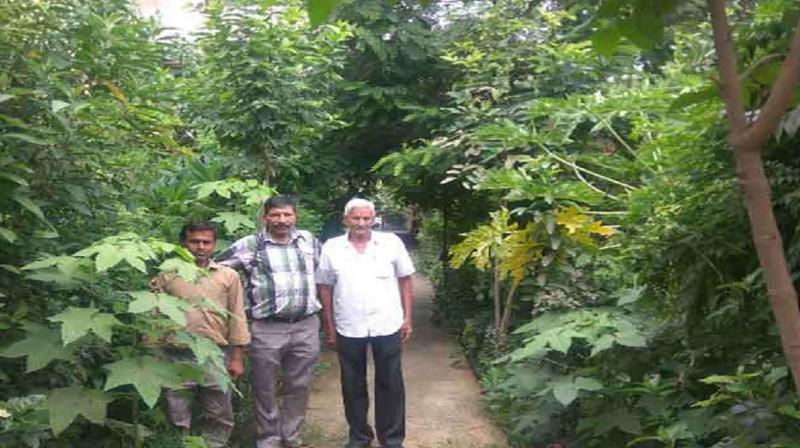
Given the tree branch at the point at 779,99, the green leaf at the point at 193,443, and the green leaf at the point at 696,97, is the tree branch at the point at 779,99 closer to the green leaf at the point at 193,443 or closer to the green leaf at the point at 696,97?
the green leaf at the point at 696,97

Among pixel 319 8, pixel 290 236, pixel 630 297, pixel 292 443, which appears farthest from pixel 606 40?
pixel 292 443

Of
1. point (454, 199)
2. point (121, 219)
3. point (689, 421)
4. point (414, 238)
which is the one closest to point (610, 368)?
point (689, 421)

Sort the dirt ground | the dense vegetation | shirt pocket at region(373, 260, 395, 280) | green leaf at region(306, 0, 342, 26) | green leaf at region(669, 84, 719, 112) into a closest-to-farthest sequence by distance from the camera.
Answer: green leaf at region(306, 0, 342, 26) < green leaf at region(669, 84, 719, 112) < the dense vegetation < shirt pocket at region(373, 260, 395, 280) < the dirt ground

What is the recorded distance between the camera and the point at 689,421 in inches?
117

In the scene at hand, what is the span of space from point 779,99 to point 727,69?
73mm

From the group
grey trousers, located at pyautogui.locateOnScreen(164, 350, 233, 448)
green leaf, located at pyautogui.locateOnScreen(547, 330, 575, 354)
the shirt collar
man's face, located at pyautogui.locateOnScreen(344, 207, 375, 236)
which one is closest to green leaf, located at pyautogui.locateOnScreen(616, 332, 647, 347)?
green leaf, located at pyautogui.locateOnScreen(547, 330, 575, 354)

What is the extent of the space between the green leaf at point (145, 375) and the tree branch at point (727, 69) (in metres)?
2.22

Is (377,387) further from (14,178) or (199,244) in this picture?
(14,178)

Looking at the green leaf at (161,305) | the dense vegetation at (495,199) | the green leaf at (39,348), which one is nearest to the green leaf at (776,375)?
the dense vegetation at (495,199)

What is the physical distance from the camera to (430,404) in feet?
19.9

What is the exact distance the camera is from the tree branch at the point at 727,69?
987 mm

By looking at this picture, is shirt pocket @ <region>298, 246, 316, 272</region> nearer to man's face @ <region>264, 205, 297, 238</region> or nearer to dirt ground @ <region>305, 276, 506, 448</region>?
man's face @ <region>264, 205, 297, 238</region>

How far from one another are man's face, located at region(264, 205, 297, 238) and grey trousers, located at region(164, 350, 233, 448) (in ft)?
3.15

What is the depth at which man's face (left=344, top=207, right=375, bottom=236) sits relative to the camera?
4652mm
